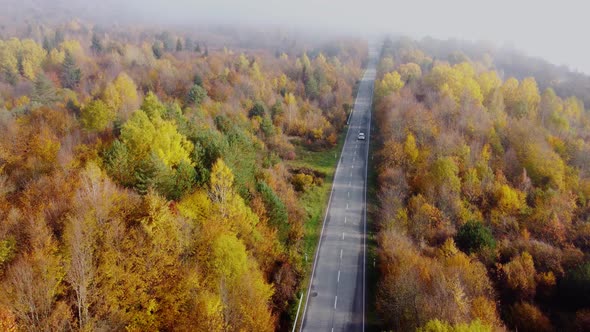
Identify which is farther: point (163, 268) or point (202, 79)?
point (202, 79)

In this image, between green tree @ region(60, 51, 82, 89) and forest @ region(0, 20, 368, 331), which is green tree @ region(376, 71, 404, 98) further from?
green tree @ region(60, 51, 82, 89)

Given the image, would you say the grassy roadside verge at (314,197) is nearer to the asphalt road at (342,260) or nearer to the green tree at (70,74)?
the asphalt road at (342,260)

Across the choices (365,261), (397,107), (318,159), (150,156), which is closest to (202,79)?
(318,159)

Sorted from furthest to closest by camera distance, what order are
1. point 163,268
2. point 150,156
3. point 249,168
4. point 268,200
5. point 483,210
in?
1. point 483,210
2. point 249,168
3. point 268,200
4. point 150,156
5. point 163,268

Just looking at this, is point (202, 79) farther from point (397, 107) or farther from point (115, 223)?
point (115, 223)

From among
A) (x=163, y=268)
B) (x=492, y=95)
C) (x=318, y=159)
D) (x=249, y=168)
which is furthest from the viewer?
(x=492, y=95)

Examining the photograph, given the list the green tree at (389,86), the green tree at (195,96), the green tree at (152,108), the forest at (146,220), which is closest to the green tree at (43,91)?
the forest at (146,220)

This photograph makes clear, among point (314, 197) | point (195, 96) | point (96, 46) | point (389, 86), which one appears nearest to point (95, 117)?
point (195, 96)
